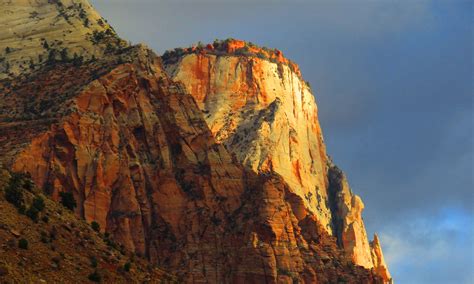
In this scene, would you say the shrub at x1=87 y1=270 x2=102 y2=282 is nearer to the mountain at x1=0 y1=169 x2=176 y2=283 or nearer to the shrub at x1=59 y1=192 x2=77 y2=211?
the mountain at x1=0 y1=169 x2=176 y2=283

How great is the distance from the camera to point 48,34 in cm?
17650

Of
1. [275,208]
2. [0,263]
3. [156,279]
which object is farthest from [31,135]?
[0,263]

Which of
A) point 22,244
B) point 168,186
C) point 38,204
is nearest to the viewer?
point 22,244

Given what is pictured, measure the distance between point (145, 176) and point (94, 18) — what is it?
3927cm

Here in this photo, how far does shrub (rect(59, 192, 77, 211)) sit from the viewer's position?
127 meters

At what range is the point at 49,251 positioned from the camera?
94062mm

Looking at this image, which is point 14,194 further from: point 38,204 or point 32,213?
point 32,213

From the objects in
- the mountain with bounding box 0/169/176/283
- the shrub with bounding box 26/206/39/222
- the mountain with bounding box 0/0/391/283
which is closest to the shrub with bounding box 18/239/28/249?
the mountain with bounding box 0/169/176/283

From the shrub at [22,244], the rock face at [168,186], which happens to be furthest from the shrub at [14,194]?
the rock face at [168,186]

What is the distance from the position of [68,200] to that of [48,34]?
5185 centimetres

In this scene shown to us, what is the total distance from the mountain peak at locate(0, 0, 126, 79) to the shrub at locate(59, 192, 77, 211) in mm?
34029

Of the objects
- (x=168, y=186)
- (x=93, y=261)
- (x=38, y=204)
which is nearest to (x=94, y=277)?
(x=93, y=261)

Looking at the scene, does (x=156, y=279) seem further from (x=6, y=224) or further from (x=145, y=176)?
(x=145, y=176)

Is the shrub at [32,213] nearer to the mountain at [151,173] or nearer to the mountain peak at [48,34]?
the mountain at [151,173]
